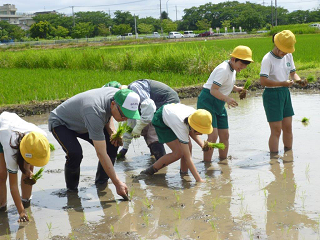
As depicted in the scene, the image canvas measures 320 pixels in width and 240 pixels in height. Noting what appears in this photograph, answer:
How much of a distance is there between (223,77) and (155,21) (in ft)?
275

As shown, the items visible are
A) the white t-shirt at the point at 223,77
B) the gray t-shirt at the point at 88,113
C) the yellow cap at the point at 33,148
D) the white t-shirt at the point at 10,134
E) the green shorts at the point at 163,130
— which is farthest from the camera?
the white t-shirt at the point at 223,77

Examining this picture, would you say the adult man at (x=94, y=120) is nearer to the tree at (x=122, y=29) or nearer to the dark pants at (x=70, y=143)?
the dark pants at (x=70, y=143)

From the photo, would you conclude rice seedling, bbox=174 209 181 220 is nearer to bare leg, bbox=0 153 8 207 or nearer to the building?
bare leg, bbox=0 153 8 207

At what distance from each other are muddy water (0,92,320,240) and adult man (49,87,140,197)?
1.11ft

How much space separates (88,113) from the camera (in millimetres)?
4020

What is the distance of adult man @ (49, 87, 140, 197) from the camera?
3.93 metres

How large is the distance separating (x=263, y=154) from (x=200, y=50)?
7509 mm

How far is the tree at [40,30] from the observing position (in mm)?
64250

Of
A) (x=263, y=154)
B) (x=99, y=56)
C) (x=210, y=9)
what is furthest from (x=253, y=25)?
(x=263, y=154)

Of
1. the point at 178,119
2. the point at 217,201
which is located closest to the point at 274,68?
the point at 178,119

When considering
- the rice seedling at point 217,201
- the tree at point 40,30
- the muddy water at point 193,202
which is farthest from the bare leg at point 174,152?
the tree at point 40,30

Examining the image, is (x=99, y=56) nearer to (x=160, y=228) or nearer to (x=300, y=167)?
(x=300, y=167)

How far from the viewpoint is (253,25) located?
71.5 m

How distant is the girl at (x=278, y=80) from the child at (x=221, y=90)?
405 millimetres
